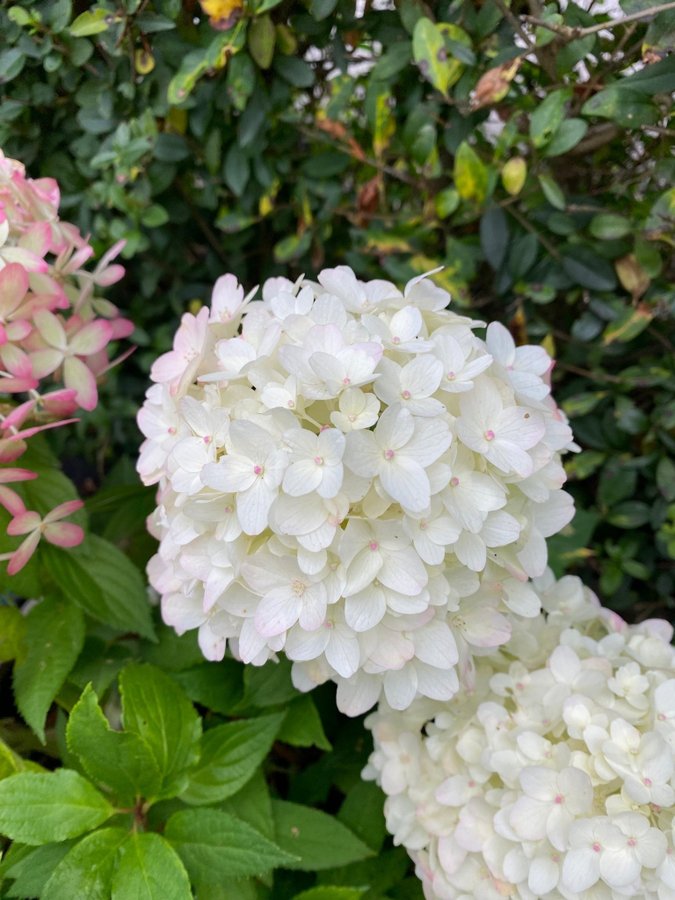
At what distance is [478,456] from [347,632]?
16 centimetres

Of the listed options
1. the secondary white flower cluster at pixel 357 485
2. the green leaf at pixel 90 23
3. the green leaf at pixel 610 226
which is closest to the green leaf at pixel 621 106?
the green leaf at pixel 610 226

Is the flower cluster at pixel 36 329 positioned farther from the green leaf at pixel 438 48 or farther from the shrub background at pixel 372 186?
the green leaf at pixel 438 48

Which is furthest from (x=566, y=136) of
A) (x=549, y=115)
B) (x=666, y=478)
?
(x=666, y=478)

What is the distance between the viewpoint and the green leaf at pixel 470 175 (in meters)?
0.72

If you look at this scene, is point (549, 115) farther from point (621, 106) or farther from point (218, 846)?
point (218, 846)

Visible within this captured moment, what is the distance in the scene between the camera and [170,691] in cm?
67

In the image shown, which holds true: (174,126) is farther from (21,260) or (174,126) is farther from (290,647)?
(290,647)

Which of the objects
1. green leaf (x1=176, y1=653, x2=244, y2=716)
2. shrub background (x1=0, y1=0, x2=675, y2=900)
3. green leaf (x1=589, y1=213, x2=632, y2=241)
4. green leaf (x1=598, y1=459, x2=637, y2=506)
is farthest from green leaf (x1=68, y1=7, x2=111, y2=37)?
green leaf (x1=598, y1=459, x2=637, y2=506)

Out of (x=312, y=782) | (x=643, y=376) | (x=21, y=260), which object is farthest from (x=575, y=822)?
(x=21, y=260)

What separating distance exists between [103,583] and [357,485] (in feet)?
1.15

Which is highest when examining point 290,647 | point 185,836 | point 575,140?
point 575,140

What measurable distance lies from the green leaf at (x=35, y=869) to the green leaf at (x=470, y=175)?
2.32 feet

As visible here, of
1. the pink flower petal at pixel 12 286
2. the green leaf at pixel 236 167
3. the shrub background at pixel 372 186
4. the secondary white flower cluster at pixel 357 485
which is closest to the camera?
the secondary white flower cluster at pixel 357 485

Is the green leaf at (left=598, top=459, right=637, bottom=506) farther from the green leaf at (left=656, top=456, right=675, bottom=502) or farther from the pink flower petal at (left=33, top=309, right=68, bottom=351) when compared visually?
the pink flower petal at (left=33, top=309, right=68, bottom=351)
